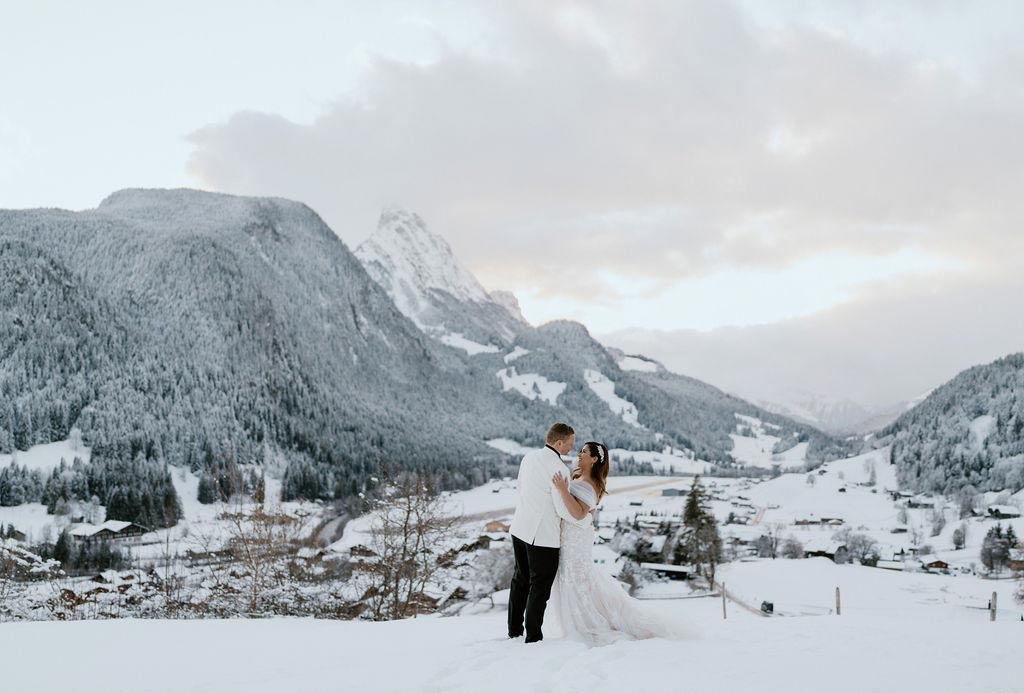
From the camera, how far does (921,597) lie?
127ft

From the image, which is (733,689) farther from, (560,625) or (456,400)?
(456,400)

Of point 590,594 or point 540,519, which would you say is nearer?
point 540,519

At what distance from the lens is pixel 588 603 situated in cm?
727

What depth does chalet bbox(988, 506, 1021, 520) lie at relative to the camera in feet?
276

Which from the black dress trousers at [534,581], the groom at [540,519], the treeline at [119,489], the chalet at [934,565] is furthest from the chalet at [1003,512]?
the groom at [540,519]

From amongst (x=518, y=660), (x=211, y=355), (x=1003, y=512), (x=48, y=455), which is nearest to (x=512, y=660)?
(x=518, y=660)

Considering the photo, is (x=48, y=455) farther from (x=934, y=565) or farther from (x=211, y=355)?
(x=934, y=565)

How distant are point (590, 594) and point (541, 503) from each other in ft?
3.81

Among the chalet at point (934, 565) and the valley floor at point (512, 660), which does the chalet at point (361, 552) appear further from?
the chalet at point (934, 565)

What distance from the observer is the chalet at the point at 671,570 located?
50.9m

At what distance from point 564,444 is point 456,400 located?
603 ft

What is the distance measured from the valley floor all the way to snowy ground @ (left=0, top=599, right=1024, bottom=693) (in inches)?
0.5

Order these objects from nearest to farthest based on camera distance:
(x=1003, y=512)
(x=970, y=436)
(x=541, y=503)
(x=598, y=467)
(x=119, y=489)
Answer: (x=541, y=503)
(x=598, y=467)
(x=119, y=489)
(x=1003, y=512)
(x=970, y=436)

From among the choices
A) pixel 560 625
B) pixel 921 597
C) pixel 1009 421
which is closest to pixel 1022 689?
pixel 560 625
